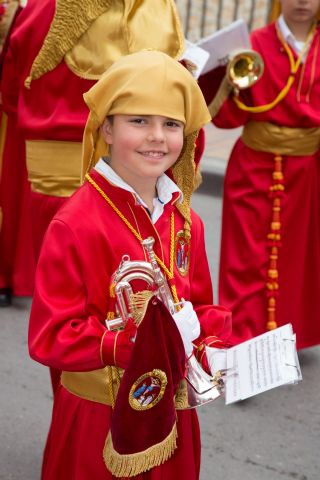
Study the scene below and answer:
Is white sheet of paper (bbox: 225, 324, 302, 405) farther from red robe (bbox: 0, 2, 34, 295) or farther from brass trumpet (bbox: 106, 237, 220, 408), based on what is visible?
red robe (bbox: 0, 2, 34, 295)

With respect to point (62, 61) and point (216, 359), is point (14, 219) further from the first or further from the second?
point (216, 359)

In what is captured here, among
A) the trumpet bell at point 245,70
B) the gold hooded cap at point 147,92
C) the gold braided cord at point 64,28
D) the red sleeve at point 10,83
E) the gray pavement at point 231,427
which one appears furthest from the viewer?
the trumpet bell at point 245,70

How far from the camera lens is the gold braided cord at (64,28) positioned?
2969 mm

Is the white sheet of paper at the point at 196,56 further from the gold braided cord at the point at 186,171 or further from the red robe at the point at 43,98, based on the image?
the gold braided cord at the point at 186,171

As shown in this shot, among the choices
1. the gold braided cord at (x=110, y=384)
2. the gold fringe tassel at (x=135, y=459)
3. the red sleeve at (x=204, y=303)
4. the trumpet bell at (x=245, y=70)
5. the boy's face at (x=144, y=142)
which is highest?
the boy's face at (x=144, y=142)

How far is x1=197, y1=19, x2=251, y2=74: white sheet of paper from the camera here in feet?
12.9

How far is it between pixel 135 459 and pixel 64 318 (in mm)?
363

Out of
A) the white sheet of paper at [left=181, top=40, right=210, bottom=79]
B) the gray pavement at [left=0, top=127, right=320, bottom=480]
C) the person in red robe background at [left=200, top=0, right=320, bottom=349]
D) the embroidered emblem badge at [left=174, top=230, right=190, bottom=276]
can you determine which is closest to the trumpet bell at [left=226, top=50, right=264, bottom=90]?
the person in red robe background at [left=200, top=0, right=320, bottom=349]

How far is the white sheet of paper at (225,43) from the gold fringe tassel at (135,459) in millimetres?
2240

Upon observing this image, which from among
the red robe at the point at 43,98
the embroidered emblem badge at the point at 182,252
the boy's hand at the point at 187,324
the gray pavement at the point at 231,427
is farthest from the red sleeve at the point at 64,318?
the gray pavement at the point at 231,427

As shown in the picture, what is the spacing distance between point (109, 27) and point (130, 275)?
121 centimetres

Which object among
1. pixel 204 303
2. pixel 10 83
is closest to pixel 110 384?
pixel 204 303

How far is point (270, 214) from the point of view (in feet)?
13.2

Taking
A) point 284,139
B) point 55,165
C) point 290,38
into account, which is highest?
point 290,38
